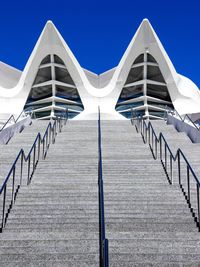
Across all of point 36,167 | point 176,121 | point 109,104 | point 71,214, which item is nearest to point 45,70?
point 109,104

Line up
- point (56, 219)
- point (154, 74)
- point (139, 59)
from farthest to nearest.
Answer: point (154, 74) → point (139, 59) → point (56, 219)

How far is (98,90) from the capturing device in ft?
142

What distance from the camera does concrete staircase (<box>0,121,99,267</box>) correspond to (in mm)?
4277

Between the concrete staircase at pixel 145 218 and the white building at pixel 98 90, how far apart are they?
101 feet

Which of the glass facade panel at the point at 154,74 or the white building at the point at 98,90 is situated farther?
the glass facade panel at the point at 154,74

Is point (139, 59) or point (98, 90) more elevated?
point (139, 59)

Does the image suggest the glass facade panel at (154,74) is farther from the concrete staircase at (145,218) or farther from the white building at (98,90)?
the concrete staircase at (145,218)

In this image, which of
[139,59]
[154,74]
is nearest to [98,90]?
[139,59]

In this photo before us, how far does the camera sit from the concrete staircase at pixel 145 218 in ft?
14.0

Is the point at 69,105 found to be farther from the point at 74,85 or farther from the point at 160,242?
the point at 160,242

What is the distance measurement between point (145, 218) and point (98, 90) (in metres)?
38.4

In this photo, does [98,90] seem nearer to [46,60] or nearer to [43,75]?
[46,60]

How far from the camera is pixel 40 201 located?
6.23 m

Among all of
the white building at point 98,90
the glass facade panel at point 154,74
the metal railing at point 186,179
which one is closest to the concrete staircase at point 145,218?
the metal railing at point 186,179
